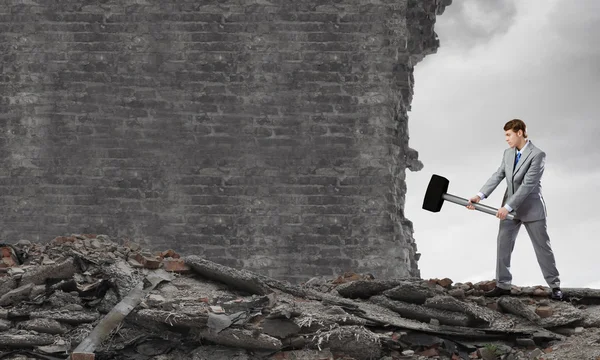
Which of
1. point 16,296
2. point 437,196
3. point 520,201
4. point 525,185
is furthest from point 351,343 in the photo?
point 16,296

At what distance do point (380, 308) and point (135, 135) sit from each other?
4.72 metres

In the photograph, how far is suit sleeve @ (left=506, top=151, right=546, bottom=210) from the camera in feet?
25.0

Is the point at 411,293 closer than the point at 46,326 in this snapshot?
No

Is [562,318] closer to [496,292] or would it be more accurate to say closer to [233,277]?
[496,292]

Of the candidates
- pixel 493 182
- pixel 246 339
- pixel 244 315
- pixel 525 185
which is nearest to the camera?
pixel 246 339

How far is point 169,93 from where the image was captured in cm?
1124

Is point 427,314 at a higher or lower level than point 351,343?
higher

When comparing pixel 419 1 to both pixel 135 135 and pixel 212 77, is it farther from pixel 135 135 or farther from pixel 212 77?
pixel 135 135

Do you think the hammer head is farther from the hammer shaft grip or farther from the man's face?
the man's face

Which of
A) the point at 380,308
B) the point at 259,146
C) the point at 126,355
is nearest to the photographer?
the point at 126,355

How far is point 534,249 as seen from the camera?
7855 millimetres

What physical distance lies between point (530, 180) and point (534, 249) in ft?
1.96

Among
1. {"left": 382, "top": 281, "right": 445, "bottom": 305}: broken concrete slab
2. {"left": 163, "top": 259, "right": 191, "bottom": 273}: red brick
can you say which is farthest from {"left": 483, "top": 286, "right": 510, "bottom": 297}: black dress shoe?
{"left": 163, "top": 259, "right": 191, "bottom": 273}: red brick

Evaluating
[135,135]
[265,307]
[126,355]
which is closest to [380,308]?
[265,307]
